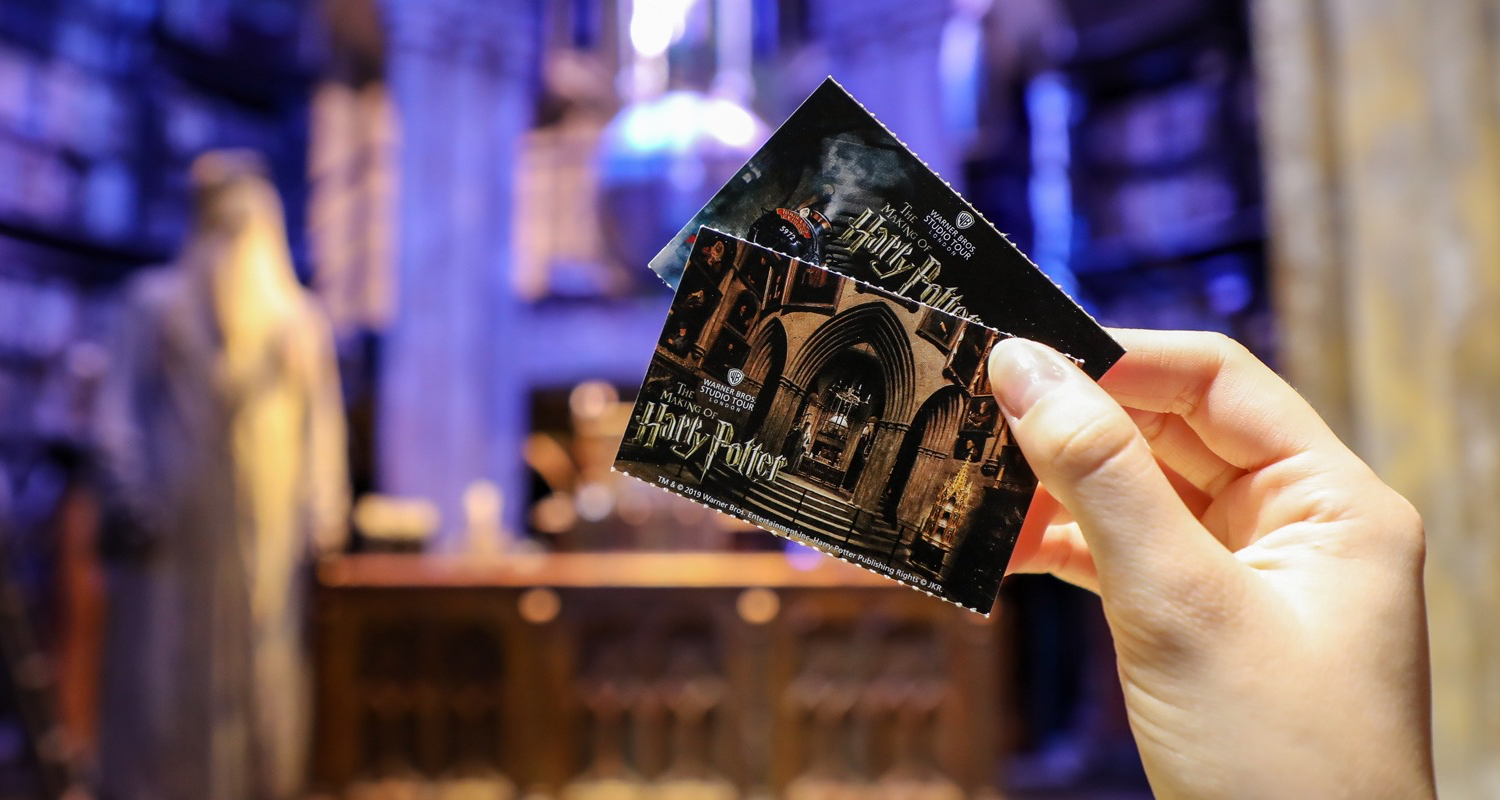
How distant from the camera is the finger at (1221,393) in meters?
0.72

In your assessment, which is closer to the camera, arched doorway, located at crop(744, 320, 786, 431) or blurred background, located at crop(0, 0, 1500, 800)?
arched doorway, located at crop(744, 320, 786, 431)

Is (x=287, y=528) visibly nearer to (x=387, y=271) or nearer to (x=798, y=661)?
(x=798, y=661)

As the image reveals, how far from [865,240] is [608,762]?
249 centimetres

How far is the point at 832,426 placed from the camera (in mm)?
736

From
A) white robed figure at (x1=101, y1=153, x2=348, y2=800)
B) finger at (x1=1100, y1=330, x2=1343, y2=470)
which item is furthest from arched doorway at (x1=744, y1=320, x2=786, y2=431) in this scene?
white robed figure at (x1=101, y1=153, x2=348, y2=800)

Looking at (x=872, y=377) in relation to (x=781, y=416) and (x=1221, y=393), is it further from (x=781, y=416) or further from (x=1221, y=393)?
(x=1221, y=393)

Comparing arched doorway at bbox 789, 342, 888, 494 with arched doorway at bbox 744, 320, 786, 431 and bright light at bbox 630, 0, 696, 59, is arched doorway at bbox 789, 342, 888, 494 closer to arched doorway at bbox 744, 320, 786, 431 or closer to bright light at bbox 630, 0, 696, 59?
arched doorway at bbox 744, 320, 786, 431

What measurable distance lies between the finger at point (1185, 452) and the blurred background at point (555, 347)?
1.11 meters

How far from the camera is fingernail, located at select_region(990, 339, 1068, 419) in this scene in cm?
65

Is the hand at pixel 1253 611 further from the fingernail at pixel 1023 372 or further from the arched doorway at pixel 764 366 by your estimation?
the arched doorway at pixel 764 366

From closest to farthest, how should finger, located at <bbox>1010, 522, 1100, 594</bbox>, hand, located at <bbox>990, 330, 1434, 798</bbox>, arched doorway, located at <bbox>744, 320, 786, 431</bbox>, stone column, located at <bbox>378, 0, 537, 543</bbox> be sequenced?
hand, located at <bbox>990, 330, 1434, 798</bbox>
arched doorway, located at <bbox>744, 320, 786, 431</bbox>
finger, located at <bbox>1010, 522, 1100, 594</bbox>
stone column, located at <bbox>378, 0, 537, 543</bbox>

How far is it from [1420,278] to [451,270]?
5090 millimetres

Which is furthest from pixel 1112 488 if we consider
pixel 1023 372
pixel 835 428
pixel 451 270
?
pixel 451 270

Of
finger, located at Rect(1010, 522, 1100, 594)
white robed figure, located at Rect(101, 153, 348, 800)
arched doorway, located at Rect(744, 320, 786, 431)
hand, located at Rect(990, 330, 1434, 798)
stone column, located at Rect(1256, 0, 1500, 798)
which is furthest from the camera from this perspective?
white robed figure, located at Rect(101, 153, 348, 800)
